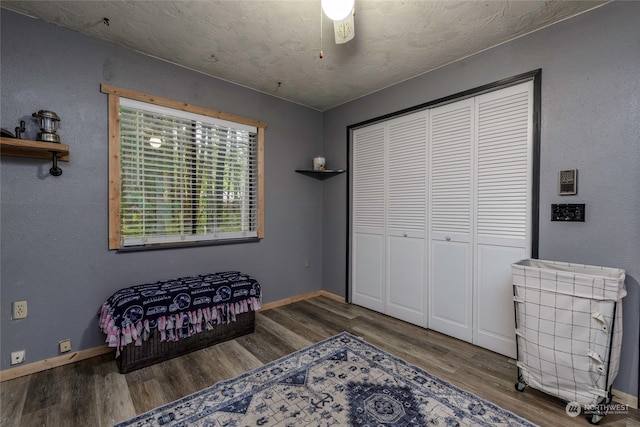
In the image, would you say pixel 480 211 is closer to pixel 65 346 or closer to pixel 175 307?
pixel 175 307

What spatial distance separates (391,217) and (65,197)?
3015 mm

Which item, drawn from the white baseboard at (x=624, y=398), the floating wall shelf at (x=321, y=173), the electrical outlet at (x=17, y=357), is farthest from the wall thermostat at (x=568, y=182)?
the electrical outlet at (x=17, y=357)

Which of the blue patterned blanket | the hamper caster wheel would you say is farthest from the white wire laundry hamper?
the blue patterned blanket

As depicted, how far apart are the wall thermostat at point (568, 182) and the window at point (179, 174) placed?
2.81 metres

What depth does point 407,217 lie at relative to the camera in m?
3.04

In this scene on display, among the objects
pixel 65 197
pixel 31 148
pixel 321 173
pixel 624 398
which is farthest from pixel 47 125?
pixel 624 398

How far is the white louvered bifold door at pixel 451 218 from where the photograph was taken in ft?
8.41

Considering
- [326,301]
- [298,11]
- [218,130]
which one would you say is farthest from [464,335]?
[218,130]

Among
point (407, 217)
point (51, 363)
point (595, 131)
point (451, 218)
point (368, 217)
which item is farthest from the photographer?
point (368, 217)

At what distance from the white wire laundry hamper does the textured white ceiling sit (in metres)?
1.83

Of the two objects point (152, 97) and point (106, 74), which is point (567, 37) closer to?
point (152, 97)

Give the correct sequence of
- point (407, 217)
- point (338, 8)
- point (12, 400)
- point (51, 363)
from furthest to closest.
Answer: point (407, 217)
point (51, 363)
point (12, 400)
point (338, 8)

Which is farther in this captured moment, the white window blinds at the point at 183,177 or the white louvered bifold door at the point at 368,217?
the white louvered bifold door at the point at 368,217

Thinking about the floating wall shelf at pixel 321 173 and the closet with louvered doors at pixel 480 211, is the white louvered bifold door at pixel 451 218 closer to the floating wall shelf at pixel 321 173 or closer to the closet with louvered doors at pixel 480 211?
the closet with louvered doors at pixel 480 211
